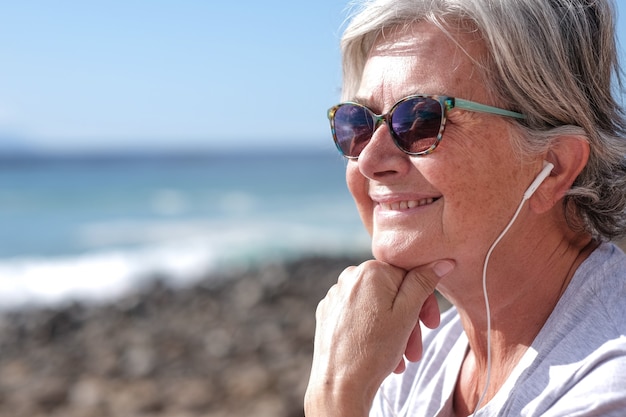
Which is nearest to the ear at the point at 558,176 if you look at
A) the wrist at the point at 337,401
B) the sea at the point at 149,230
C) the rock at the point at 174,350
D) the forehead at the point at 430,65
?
the forehead at the point at 430,65

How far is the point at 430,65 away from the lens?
252 centimetres

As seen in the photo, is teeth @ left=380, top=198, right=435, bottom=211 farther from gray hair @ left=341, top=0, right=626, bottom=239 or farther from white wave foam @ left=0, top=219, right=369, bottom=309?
white wave foam @ left=0, top=219, right=369, bottom=309

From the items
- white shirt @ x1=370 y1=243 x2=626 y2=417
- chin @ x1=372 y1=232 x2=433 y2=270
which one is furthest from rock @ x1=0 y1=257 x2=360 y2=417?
chin @ x1=372 y1=232 x2=433 y2=270

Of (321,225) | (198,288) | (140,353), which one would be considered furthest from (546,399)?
(321,225)

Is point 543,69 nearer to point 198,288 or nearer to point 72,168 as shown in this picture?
point 198,288

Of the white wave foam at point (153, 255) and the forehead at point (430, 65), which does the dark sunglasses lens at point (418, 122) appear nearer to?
the forehead at point (430, 65)

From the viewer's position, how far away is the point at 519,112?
2.49 m

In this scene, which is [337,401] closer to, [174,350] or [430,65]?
[430,65]

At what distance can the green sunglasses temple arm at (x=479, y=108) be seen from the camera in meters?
2.48

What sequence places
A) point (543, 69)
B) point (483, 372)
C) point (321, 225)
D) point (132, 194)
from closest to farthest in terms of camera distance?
point (543, 69) < point (483, 372) < point (321, 225) < point (132, 194)

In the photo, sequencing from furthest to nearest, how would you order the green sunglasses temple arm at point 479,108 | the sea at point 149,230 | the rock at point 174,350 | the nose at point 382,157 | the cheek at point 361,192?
the sea at point 149,230 < the rock at point 174,350 < the cheek at point 361,192 < the nose at point 382,157 < the green sunglasses temple arm at point 479,108

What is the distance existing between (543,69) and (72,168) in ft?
246

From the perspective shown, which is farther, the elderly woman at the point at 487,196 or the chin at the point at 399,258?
the chin at the point at 399,258

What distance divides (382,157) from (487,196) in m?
0.37
